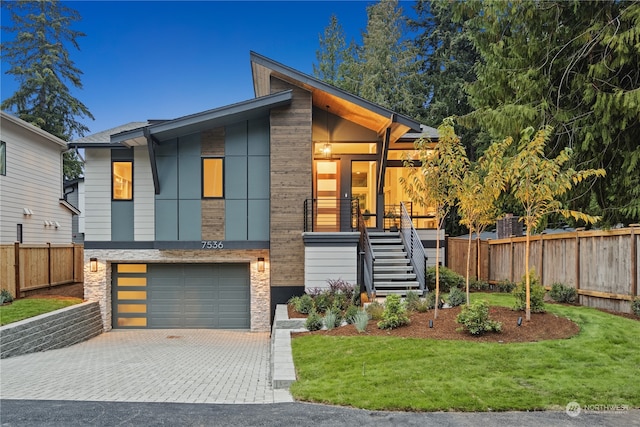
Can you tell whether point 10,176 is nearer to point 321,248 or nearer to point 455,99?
point 321,248

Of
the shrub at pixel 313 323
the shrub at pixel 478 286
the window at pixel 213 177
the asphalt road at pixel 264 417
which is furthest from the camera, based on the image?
the shrub at pixel 478 286

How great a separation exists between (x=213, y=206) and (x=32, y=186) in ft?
28.9

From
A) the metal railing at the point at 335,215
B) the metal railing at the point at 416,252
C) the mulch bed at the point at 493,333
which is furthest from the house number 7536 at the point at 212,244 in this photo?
the metal railing at the point at 416,252

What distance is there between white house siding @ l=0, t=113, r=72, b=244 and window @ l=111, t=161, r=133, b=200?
4.90 meters

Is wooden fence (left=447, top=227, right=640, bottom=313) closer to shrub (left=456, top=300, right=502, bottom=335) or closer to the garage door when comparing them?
shrub (left=456, top=300, right=502, bottom=335)

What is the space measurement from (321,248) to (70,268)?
10.9 meters

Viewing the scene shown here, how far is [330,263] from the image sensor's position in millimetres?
11375

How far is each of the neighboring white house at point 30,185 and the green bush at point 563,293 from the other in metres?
17.5

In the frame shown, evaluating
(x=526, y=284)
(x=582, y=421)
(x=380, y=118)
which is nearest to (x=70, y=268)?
(x=380, y=118)

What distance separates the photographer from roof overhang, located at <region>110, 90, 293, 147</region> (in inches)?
445

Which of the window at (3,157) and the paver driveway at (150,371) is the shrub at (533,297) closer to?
the paver driveway at (150,371)

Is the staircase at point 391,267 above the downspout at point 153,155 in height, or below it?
below

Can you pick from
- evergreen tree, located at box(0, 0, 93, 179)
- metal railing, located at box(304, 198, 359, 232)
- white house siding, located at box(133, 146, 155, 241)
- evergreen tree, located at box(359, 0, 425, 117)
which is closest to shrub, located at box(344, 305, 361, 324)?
metal railing, located at box(304, 198, 359, 232)

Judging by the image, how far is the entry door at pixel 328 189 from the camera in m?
13.4
